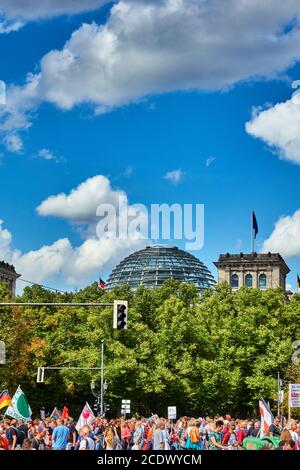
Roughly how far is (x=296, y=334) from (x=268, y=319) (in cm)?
279

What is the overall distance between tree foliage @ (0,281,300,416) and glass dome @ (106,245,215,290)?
Answer: 95.7m

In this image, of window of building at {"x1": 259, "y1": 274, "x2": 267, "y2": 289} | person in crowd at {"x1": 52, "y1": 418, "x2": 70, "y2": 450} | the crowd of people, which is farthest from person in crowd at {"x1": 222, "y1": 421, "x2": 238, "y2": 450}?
window of building at {"x1": 259, "y1": 274, "x2": 267, "y2": 289}

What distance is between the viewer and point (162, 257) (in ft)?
634

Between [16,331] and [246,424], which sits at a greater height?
[16,331]

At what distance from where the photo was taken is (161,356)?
79438mm

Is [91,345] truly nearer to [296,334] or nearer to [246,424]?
[296,334]

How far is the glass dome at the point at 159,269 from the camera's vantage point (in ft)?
611

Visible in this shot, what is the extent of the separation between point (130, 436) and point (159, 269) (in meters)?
153

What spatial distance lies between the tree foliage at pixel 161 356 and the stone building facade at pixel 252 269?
287 feet

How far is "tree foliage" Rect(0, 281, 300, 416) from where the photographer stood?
7825cm

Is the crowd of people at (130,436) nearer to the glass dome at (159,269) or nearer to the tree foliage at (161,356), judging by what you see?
the tree foliage at (161,356)

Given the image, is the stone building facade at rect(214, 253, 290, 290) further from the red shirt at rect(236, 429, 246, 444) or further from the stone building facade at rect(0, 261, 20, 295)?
the red shirt at rect(236, 429, 246, 444)
